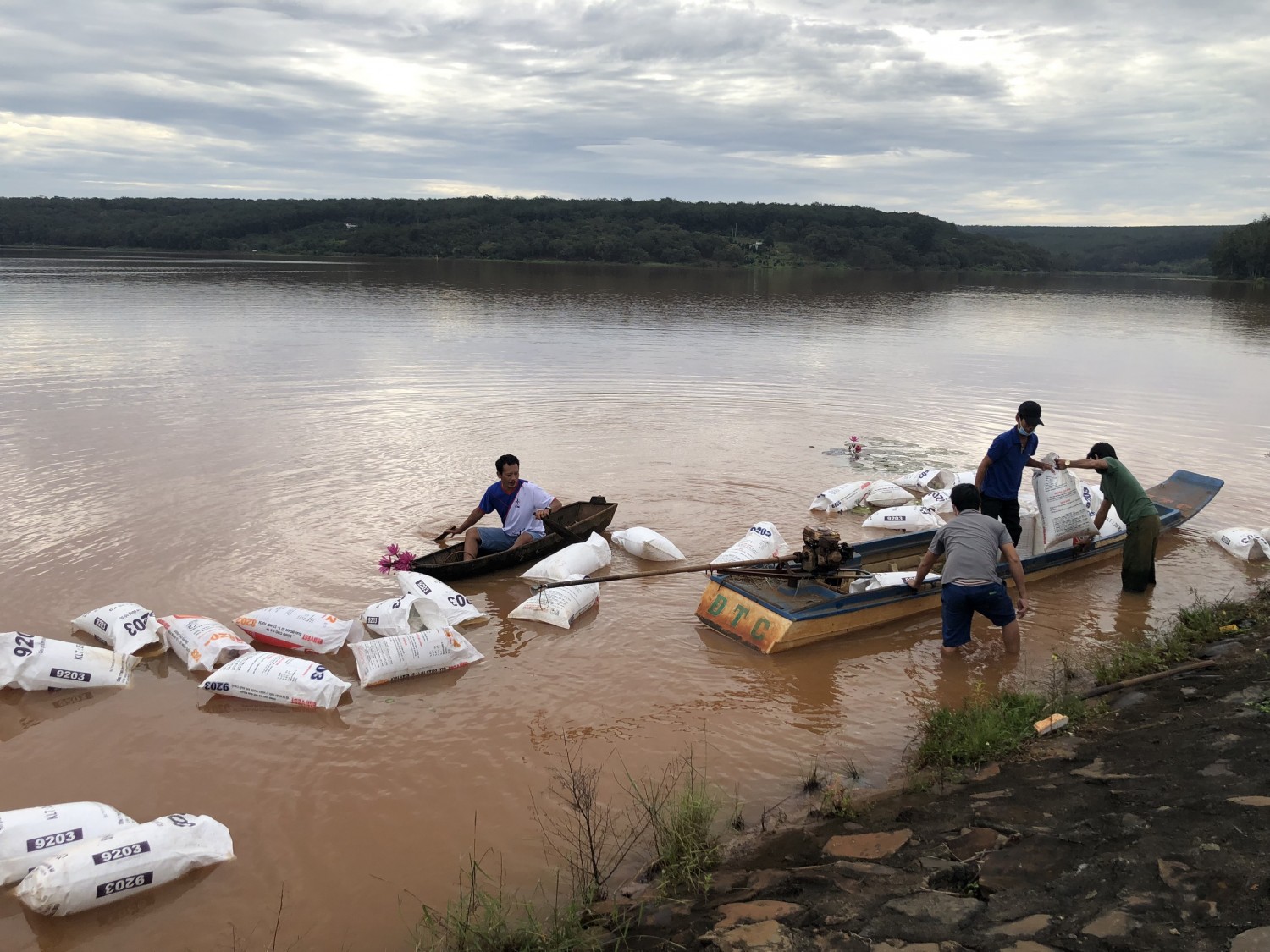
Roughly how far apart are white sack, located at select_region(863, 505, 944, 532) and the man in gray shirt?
3229 millimetres

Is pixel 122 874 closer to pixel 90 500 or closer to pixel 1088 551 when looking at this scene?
pixel 90 500

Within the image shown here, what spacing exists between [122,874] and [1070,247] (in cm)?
18365

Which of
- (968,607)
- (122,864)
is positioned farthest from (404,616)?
Answer: (968,607)

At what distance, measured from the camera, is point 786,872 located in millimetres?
4621

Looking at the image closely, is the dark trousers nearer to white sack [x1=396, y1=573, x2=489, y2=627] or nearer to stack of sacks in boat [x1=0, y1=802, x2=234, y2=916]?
white sack [x1=396, y1=573, x2=489, y2=627]

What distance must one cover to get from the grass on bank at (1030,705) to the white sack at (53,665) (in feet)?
21.3

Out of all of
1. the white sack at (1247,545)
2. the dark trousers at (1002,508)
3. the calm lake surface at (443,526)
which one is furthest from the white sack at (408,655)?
the white sack at (1247,545)

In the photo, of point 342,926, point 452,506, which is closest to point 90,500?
point 452,506

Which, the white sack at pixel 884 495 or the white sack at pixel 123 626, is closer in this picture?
the white sack at pixel 123 626

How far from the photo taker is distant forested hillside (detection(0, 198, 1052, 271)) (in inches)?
4252

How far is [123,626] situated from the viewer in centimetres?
770

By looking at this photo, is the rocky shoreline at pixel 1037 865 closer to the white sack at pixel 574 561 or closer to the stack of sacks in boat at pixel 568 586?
the stack of sacks in boat at pixel 568 586

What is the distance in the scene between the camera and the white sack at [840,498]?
1209 cm

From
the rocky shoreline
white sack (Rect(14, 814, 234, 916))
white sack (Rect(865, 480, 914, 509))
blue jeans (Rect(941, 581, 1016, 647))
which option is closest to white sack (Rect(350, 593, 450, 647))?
white sack (Rect(14, 814, 234, 916))
